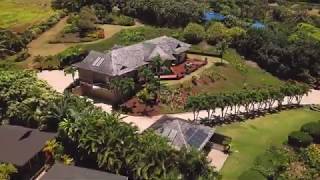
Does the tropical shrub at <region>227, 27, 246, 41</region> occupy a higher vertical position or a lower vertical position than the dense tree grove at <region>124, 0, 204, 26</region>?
lower

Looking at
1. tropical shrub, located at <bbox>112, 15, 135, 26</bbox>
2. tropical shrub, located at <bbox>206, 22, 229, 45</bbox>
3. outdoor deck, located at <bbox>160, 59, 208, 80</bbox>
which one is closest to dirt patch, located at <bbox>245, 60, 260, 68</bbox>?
tropical shrub, located at <bbox>206, 22, 229, 45</bbox>

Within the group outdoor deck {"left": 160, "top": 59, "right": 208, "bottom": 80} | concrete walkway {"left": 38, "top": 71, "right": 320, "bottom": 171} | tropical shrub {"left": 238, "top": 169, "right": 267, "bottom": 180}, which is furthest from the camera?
outdoor deck {"left": 160, "top": 59, "right": 208, "bottom": 80}

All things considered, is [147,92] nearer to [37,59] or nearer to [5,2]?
[37,59]

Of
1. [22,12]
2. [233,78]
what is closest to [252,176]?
[233,78]

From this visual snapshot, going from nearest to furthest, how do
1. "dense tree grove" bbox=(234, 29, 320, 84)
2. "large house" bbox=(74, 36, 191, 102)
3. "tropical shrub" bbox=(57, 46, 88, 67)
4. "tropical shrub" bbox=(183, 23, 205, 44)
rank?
"large house" bbox=(74, 36, 191, 102)
"tropical shrub" bbox=(57, 46, 88, 67)
"dense tree grove" bbox=(234, 29, 320, 84)
"tropical shrub" bbox=(183, 23, 205, 44)

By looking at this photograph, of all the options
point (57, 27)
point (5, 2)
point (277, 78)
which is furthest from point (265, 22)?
point (5, 2)

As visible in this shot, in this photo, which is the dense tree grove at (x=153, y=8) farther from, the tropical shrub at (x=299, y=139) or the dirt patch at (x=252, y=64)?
the tropical shrub at (x=299, y=139)

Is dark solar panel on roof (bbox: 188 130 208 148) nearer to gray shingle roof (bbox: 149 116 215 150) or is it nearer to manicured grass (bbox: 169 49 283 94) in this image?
gray shingle roof (bbox: 149 116 215 150)
